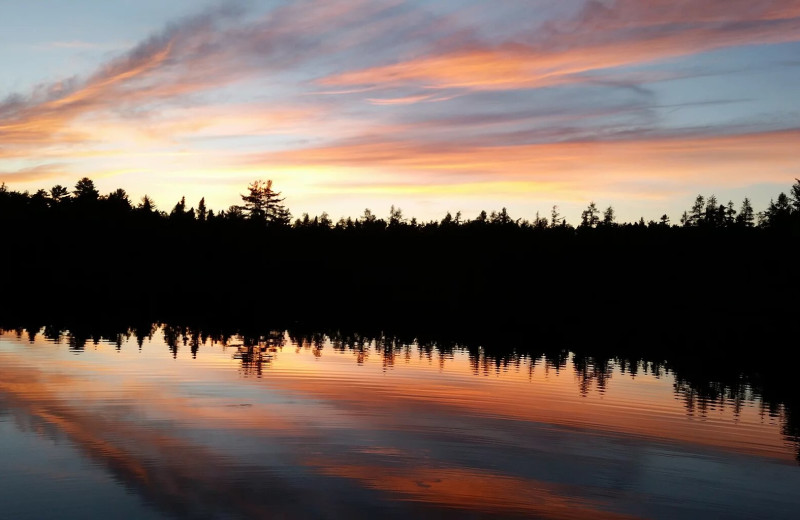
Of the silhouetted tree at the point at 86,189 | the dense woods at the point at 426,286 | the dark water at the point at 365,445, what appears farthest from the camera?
the silhouetted tree at the point at 86,189

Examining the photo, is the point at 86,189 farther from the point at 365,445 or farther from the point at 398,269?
the point at 365,445

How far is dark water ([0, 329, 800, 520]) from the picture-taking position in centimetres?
1788

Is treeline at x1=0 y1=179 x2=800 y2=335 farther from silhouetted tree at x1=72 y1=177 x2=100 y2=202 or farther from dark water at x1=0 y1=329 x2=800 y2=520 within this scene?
dark water at x1=0 y1=329 x2=800 y2=520

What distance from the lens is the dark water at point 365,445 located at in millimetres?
17875

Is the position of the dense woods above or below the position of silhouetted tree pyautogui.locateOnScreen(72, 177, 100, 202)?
below

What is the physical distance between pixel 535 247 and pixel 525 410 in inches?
4736

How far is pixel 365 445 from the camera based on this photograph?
23.3 m

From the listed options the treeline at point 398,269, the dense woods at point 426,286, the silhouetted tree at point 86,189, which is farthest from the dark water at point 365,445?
the silhouetted tree at point 86,189

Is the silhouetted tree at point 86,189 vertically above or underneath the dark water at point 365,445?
above

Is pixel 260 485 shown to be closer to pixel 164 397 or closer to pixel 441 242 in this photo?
Result: pixel 164 397

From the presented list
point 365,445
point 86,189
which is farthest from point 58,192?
point 365,445

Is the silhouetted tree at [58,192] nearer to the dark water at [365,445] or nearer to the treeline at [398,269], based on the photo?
the treeline at [398,269]

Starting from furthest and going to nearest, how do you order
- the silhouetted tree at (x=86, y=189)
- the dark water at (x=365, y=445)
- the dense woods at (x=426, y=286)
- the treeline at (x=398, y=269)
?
1. the silhouetted tree at (x=86, y=189)
2. the treeline at (x=398, y=269)
3. the dense woods at (x=426, y=286)
4. the dark water at (x=365, y=445)

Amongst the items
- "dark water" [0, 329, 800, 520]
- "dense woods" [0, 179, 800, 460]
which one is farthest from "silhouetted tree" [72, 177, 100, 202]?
"dark water" [0, 329, 800, 520]
